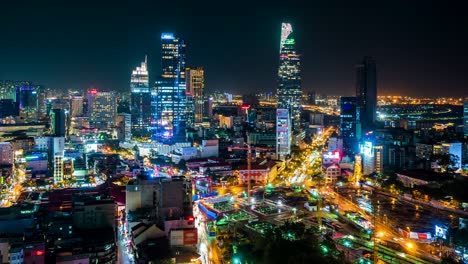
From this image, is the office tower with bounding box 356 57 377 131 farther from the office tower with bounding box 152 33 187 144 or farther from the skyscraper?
the skyscraper

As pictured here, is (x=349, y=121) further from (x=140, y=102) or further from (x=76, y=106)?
(x=76, y=106)

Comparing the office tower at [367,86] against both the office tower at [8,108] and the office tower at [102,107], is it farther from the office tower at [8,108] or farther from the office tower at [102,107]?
the office tower at [8,108]

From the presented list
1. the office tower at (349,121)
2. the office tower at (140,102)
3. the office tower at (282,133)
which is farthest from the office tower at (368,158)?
the office tower at (140,102)

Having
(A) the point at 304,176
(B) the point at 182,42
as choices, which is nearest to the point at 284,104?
(B) the point at 182,42

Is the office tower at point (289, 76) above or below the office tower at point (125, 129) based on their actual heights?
above

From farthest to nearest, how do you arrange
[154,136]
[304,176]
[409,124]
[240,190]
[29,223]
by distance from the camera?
[409,124] → [154,136] → [304,176] → [240,190] → [29,223]

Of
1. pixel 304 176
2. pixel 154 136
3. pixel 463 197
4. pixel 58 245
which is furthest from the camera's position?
pixel 154 136

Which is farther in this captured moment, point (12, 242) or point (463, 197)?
point (463, 197)

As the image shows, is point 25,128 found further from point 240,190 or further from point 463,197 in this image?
point 463,197
